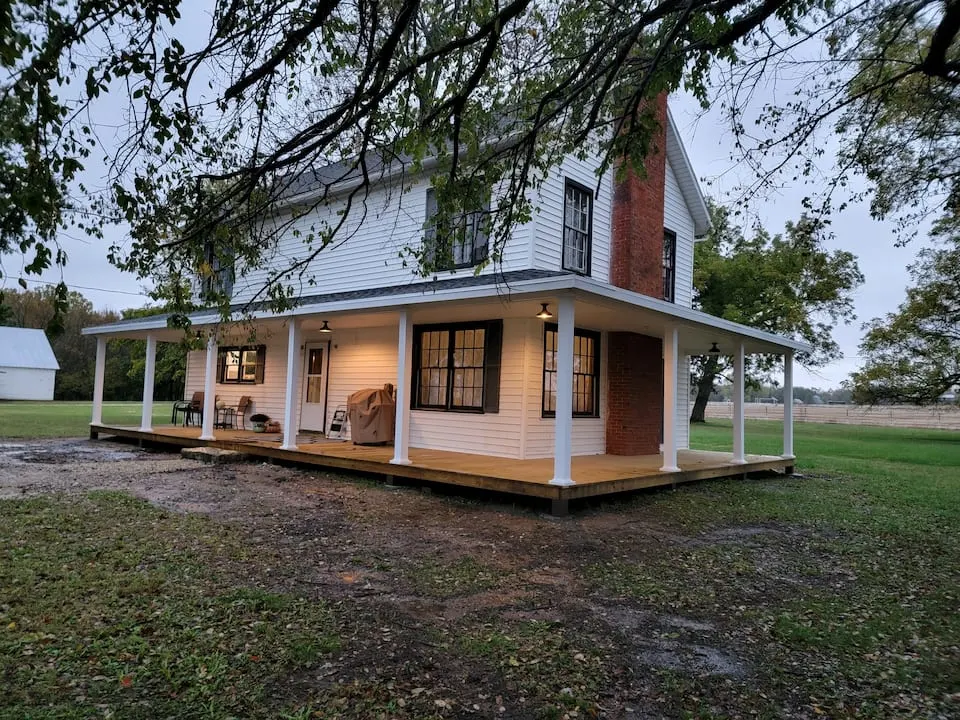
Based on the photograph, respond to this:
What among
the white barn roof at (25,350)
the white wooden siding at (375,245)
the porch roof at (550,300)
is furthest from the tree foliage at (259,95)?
the white barn roof at (25,350)

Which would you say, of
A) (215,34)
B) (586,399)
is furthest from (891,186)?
(215,34)

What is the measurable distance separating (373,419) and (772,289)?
22663 mm

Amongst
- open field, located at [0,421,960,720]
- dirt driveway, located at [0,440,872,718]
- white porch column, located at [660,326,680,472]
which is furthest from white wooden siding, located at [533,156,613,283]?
open field, located at [0,421,960,720]

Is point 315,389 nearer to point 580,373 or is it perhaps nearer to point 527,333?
point 527,333

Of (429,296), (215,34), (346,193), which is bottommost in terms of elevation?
(429,296)

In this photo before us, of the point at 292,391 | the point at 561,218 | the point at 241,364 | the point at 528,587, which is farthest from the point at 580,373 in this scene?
the point at 241,364

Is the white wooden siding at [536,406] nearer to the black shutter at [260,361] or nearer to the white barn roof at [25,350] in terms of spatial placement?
the black shutter at [260,361]

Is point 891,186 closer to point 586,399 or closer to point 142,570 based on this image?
point 586,399

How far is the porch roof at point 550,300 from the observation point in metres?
7.61

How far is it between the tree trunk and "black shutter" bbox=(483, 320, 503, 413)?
23146 millimetres

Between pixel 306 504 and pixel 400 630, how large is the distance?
4290 millimetres

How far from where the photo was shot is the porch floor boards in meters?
7.93

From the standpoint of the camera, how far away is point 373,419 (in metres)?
11.6

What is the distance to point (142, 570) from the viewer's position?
4945mm
